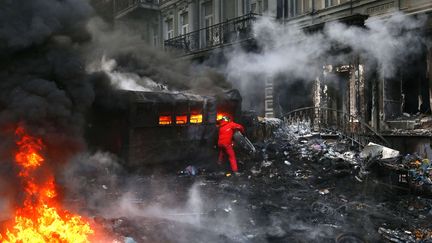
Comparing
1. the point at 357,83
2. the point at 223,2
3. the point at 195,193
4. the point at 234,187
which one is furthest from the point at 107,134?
the point at 223,2

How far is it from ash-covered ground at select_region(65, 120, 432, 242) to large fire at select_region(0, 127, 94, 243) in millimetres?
765

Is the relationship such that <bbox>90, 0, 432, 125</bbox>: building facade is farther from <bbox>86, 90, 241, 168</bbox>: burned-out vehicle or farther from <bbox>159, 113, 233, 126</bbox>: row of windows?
<bbox>159, 113, 233, 126</bbox>: row of windows

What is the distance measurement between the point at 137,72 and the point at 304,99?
21.3ft

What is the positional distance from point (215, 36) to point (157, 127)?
390 inches

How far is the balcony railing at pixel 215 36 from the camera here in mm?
16734

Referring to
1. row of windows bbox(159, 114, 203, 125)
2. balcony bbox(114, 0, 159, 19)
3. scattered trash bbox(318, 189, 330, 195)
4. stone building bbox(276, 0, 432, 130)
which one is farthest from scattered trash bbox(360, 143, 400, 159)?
balcony bbox(114, 0, 159, 19)

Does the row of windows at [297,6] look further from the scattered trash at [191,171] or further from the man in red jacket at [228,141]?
the scattered trash at [191,171]

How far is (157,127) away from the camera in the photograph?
425 inches

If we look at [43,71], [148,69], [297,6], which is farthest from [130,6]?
[43,71]

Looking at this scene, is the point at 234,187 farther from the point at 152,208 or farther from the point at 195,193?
the point at 152,208

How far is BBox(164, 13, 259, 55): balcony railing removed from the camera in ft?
54.9

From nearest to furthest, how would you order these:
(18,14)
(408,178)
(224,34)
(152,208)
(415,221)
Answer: (18,14)
(415,221)
(152,208)
(408,178)
(224,34)

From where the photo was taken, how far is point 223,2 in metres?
20.0

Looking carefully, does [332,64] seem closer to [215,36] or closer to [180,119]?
[180,119]
